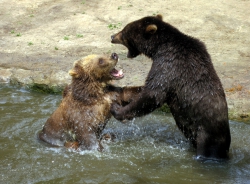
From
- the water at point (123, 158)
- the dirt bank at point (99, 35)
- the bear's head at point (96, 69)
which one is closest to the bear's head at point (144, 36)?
the bear's head at point (96, 69)

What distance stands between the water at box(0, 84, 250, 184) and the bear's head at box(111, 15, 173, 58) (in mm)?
1460

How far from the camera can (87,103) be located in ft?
20.6

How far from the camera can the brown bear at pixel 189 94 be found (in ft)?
18.6

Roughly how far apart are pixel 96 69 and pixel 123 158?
1429mm

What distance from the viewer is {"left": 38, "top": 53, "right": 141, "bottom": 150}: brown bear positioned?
623 cm

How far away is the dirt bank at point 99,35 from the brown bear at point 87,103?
6.65ft

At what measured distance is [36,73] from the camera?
905cm

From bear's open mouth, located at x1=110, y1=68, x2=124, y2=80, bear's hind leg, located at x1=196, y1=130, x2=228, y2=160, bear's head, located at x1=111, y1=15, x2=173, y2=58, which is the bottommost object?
bear's hind leg, located at x1=196, y1=130, x2=228, y2=160

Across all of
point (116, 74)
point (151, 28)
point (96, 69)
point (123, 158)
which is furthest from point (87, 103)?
point (151, 28)

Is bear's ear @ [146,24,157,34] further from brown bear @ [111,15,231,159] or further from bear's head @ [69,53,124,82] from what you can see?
bear's head @ [69,53,124,82]

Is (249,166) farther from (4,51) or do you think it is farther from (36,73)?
(4,51)

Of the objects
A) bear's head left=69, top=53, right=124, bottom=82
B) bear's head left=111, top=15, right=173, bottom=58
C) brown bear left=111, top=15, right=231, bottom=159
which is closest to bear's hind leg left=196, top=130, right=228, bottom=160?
brown bear left=111, top=15, right=231, bottom=159

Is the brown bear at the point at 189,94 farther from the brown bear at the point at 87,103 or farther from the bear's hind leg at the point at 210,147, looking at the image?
the brown bear at the point at 87,103

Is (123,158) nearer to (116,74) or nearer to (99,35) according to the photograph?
(116,74)
